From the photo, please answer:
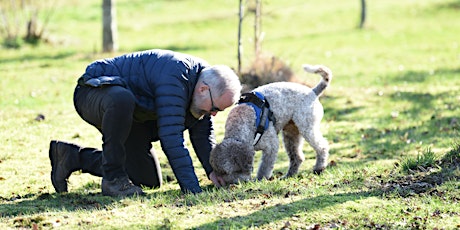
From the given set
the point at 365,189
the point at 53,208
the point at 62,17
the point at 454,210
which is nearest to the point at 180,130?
the point at 53,208

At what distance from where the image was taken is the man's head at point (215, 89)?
586 centimetres

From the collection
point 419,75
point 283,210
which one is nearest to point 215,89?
point 283,210

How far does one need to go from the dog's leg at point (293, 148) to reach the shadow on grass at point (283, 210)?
1733mm

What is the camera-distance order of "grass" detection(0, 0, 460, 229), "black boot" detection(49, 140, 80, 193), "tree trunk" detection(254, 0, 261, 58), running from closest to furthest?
"grass" detection(0, 0, 460, 229), "black boot" detection(49, 140, 80, 193), "tree trunk" detection(254, 0, 261, 58)

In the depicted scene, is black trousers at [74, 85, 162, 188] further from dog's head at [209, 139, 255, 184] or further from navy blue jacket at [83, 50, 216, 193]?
dog's head at [209, 139, 255, 184]

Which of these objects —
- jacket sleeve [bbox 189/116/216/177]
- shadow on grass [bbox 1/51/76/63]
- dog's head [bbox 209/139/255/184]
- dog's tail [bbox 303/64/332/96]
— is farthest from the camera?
shadow on grass [bbox 1/51/76/63]

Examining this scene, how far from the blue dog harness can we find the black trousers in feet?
3.33

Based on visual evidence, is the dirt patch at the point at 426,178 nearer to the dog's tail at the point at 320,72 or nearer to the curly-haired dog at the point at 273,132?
the curly-haired dog at the point at 273,132

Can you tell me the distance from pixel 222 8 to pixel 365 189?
86.1 feet

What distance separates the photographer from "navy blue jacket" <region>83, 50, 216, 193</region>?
5762 mm

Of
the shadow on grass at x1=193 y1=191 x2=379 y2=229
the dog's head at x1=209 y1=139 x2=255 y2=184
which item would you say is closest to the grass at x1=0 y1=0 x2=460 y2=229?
the shadow on grass at x1=193 y1=191 x2=379 y2=229

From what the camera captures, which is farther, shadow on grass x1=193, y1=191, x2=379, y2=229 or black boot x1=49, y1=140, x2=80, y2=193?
black boot x1=49, y1=140, x2=80, y2=193

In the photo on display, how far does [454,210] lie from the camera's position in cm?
536

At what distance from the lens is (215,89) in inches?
231
